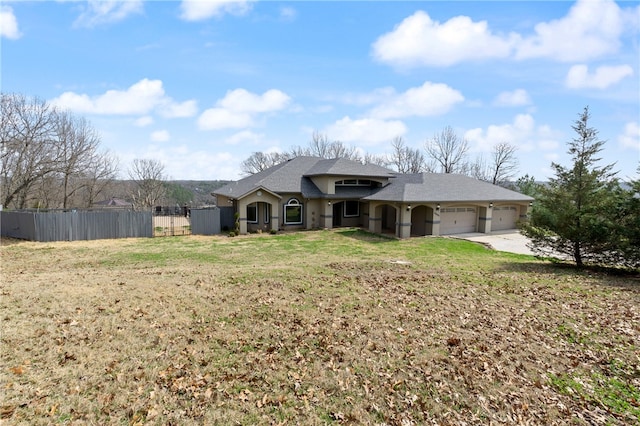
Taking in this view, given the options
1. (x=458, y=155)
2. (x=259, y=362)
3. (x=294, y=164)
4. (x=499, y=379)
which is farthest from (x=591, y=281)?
(x=458, y=155)

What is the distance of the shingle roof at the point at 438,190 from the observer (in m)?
23.9

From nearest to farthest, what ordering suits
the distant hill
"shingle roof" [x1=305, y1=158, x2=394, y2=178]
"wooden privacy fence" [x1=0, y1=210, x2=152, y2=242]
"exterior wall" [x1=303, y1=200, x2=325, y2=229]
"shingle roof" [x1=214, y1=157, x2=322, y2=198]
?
1. "wooden privacy fence" [x1=0, y1=210, x2=152, y2=242]
2. "shingle roof" [x1=214, y1=157, x2=322, y2=198]
3. "shingle roof" [x1=305, y1=158, x2=394, y2=178]
4. "exterior wall" [x1=303, y1=200, x2=325, y2=229]
5. the distant hill

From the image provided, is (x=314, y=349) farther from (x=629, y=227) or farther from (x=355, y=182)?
(x=355, y=182)

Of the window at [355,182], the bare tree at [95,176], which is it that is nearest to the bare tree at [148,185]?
the bare tree at [95,176]

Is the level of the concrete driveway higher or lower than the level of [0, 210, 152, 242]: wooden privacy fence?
lower

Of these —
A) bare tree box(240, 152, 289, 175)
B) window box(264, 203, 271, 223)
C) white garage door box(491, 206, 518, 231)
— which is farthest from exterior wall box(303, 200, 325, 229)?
bare tree box(240, 152, 289, 175)

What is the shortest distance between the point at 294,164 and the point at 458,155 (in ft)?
101

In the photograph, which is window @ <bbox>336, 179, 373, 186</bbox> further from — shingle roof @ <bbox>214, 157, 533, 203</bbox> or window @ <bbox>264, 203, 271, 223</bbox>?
window @ <bbox>264, 203, 271, 223</bbox>

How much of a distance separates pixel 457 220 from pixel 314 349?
2223 centimetres

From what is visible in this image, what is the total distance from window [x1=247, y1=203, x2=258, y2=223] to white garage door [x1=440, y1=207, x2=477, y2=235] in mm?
13834

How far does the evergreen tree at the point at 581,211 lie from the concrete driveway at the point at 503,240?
4.26m

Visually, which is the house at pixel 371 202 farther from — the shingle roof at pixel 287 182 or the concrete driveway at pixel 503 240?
the concrete driveway at pixel 503 240

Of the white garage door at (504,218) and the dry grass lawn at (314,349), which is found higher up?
the white garage door at (504,218)

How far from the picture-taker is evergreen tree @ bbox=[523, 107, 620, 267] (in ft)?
43.5
